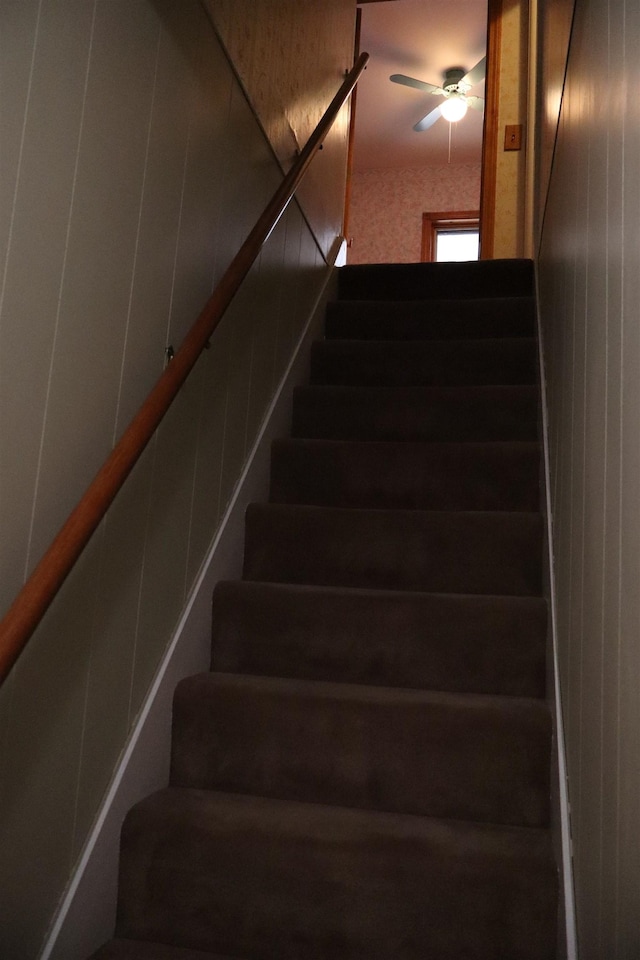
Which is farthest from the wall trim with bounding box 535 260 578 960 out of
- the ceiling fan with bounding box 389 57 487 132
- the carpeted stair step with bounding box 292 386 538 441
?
the ceiling fan with bounding box 389 57 487 132

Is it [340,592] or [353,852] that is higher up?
[340,592]

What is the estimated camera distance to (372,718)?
5.06 ft

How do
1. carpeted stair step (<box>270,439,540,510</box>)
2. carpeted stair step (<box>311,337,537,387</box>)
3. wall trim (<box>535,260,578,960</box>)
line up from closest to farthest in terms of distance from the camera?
wall trim (<box>535,260,578,960</box>)
carpeted stair step (<box>270,439,540,510</box>)
carpeted stair step (<box>311,337,537,387</box>)

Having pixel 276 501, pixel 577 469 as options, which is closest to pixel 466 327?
pixel 276 501

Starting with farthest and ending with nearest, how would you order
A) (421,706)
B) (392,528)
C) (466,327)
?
(466,327) < (392,528) < (421,706)

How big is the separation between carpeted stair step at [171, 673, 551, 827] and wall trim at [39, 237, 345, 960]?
6 cm

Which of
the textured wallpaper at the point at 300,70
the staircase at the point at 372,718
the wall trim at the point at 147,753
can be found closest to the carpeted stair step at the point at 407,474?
the staircase at the point at 372,718

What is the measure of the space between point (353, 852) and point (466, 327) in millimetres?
2161

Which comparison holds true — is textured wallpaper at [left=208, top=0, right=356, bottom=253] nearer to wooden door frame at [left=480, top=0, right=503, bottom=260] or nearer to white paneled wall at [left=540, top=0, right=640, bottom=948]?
white paneled wall at [left=540, top=0, right=640, bottom=948]

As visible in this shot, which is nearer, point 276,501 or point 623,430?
point 623,430

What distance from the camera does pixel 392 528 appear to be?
6.66 feet

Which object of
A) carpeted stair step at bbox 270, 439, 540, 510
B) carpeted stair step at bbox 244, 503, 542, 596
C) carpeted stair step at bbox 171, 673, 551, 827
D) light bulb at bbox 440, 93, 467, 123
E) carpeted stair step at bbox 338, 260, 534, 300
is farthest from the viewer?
light bulb at bbox 440, 93, 467, 123

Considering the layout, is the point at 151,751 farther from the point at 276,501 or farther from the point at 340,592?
the point at 276,501

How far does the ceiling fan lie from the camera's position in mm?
5496
